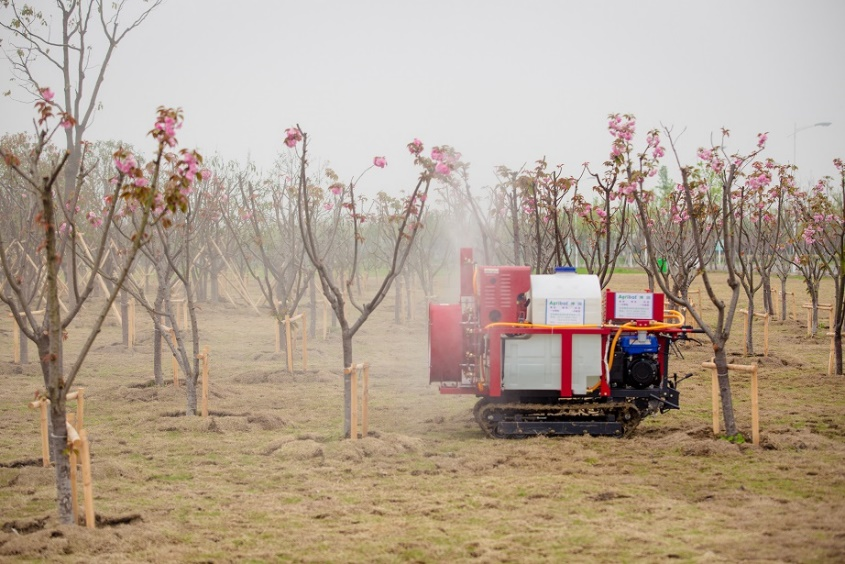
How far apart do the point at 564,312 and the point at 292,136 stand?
12.7 ft

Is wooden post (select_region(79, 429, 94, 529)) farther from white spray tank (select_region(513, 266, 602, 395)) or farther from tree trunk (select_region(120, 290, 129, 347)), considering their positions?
tree trunk (select_region(120, 290, 129, 347))

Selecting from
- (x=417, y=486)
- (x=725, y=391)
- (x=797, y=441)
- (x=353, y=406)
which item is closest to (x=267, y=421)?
(x=353, y=406)

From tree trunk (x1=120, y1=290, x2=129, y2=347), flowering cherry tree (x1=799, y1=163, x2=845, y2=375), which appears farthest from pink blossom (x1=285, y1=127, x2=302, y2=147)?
tree trunk (x1=120, y1=290, x2=129, y2=347)

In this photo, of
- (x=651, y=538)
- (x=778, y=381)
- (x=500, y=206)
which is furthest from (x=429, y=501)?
(x=500, y=206)

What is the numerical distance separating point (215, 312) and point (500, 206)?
51.0 feet

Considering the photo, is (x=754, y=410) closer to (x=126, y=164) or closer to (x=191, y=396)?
(x=126, y=164)

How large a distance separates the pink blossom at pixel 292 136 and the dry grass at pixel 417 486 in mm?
3464

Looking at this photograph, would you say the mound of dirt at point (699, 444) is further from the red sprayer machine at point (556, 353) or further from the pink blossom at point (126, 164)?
the pink blossom at point (126, 164)

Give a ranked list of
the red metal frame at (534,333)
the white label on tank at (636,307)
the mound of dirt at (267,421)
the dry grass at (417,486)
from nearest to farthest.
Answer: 1. the dry grass at (417,486)
2. the red metal frame at (534,333)
3. the white label on tank at (636,307)
4. the mound of dirt at (267,421)

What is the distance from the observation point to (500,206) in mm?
20547

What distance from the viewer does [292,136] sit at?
10.2 metres

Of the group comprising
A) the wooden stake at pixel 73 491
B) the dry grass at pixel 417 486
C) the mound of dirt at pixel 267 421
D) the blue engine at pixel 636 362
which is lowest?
the dry grass at pixel 417 486

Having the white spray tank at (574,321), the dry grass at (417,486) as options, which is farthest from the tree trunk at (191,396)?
the white spray tank at (574,321)

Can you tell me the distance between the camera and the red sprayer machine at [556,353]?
35.6ft
